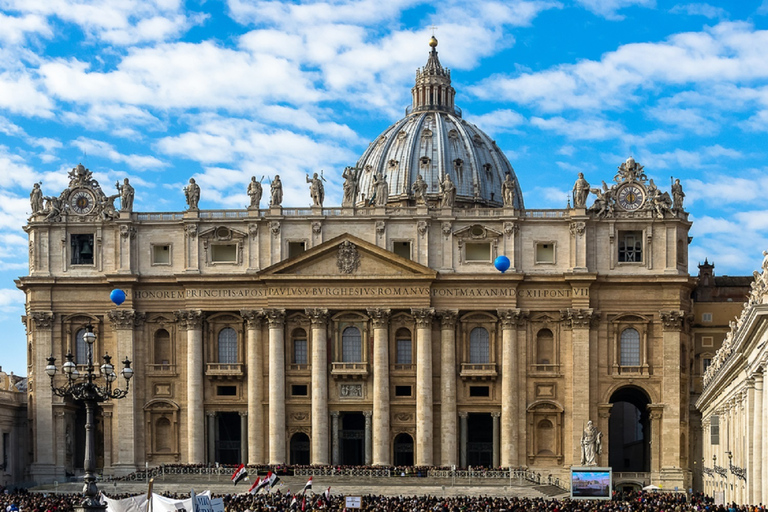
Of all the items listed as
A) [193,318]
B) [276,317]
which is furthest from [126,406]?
[276,317]

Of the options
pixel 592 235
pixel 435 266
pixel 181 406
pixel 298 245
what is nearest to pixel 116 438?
pixel 181 406

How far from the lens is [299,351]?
102938mm

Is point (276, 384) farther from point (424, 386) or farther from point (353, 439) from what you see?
point (424, 386)

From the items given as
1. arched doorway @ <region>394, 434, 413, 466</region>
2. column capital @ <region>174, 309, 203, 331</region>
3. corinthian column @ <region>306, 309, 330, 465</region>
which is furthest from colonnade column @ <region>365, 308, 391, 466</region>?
column capital @ <region>174, 309, 203, 331</region>

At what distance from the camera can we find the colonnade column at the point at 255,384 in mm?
101250

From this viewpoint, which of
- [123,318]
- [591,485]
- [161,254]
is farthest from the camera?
[161,254]

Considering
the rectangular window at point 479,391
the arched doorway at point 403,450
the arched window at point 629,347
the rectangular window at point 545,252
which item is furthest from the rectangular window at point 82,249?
the arched window at point 629,347

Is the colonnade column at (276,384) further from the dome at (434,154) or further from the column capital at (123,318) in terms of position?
the dome at (434,154)

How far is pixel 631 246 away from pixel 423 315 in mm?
17253

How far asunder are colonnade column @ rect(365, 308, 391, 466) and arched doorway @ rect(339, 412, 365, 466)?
2863 millimetres

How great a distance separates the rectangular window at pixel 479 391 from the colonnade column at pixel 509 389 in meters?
1.43

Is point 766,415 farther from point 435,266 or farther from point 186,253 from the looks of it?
point 186,253

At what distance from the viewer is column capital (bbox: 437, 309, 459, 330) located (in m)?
101

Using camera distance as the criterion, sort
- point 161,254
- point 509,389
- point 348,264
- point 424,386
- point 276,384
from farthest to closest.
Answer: point 161,254, point 348,264, point 276,384, point 424,386, point 509,389
